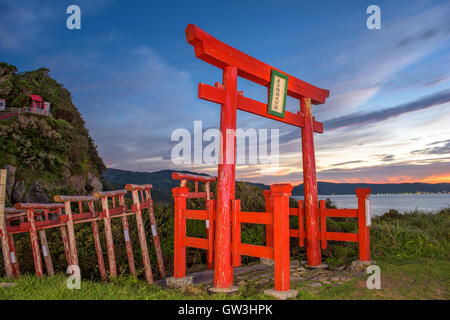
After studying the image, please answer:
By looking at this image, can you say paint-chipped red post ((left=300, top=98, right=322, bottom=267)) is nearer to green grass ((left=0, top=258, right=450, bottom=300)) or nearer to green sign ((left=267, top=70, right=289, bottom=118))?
green sign ((left=267, top=70, right=289, bottom=118))

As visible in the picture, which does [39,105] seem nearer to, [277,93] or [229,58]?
[277,93]

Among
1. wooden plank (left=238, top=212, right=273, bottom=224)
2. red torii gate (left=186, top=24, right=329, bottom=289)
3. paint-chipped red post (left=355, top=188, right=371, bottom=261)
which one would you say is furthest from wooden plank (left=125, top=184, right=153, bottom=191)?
paint-chipped red post (left=355, top=188, right=371, bottom=261)

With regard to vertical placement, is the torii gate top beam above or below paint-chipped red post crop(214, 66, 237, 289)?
above

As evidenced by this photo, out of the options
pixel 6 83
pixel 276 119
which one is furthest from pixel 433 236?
pixel 6 83

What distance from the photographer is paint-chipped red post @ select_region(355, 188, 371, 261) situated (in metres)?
7.35

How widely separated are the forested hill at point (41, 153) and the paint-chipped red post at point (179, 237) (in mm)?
16166

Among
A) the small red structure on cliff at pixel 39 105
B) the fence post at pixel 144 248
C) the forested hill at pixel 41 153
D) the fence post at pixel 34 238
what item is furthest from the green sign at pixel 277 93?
the small red structure on cliff at pixel 39 105

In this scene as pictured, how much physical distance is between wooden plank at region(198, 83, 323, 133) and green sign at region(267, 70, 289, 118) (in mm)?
114

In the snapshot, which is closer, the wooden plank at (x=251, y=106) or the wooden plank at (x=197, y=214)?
the wooden plank at (x=251, y=106)

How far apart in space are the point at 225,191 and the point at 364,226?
11.8 ft

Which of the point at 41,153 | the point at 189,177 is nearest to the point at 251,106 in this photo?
the point at 189,177

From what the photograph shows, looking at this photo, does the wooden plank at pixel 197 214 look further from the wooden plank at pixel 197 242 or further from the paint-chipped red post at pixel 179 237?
the wooden plank at pixel 197 242

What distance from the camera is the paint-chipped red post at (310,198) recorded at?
25.9ft

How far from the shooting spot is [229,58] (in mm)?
6012
